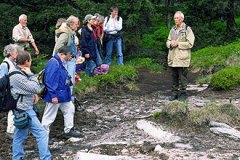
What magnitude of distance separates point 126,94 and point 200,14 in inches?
421

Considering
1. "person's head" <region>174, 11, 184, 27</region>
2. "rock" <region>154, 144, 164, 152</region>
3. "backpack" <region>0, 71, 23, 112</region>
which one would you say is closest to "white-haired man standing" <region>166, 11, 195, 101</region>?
"person's head" <region>174, 11, 184, 27</region>

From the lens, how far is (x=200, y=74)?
49.5 ft

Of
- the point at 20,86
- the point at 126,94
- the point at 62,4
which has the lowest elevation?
the point at 126,94

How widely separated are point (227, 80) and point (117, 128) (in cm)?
424

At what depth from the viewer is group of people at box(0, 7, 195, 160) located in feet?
21.6

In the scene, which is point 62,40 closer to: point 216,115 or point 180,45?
point 180,45

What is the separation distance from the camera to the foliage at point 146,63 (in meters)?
16.0

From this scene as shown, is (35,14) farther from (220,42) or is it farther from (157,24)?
(157,24)

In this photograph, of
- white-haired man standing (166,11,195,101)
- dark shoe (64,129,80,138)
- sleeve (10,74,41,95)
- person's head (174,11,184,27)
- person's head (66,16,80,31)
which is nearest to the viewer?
sleeve (10,74,41,95)

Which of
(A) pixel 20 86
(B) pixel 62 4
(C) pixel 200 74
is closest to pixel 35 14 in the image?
(B) pixel 62 4

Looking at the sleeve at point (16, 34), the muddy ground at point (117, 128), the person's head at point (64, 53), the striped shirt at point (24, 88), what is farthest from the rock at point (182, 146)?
the sleeve at point (16, 34)

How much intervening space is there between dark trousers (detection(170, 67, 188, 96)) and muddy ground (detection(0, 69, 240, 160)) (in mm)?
541

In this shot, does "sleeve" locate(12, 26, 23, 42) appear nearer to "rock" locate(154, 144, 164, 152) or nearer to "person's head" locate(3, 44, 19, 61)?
"person's head" locate(3, 44, 19, 61)

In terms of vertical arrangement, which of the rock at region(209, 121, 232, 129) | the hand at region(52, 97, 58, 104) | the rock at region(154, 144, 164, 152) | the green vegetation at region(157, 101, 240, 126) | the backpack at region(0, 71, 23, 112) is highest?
the backpack at region(0, 71, 23, 112)
